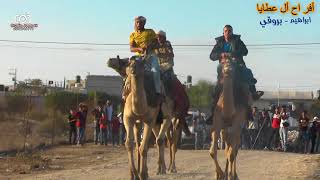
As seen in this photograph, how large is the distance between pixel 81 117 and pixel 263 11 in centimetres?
1104

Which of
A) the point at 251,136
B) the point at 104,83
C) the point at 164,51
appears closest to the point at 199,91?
the point at 104,83

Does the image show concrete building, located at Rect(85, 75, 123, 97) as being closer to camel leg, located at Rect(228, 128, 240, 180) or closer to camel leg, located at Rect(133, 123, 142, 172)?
camel leg, located at Rect(133, 123, 142, 172)

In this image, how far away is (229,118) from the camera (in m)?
13.2

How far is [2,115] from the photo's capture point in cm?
5297

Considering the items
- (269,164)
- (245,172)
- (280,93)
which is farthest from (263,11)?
(280,93)

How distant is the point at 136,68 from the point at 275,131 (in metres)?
17.1

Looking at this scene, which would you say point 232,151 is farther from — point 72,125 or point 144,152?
point 72,125

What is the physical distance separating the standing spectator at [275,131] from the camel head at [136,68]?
16.5 metres

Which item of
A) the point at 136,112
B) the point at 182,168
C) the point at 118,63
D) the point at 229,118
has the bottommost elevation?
the point at 182,168

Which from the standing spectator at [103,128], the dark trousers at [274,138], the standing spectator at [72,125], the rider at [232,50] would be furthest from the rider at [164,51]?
the standing spectator at [72,125]

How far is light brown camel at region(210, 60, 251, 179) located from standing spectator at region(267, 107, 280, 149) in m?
15.0

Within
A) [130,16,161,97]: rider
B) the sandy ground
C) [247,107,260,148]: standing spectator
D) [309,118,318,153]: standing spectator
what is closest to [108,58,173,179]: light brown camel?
[130,16,161,97]: rider

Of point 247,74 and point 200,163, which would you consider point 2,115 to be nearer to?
point 200,163

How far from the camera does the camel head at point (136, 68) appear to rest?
40.9ft
